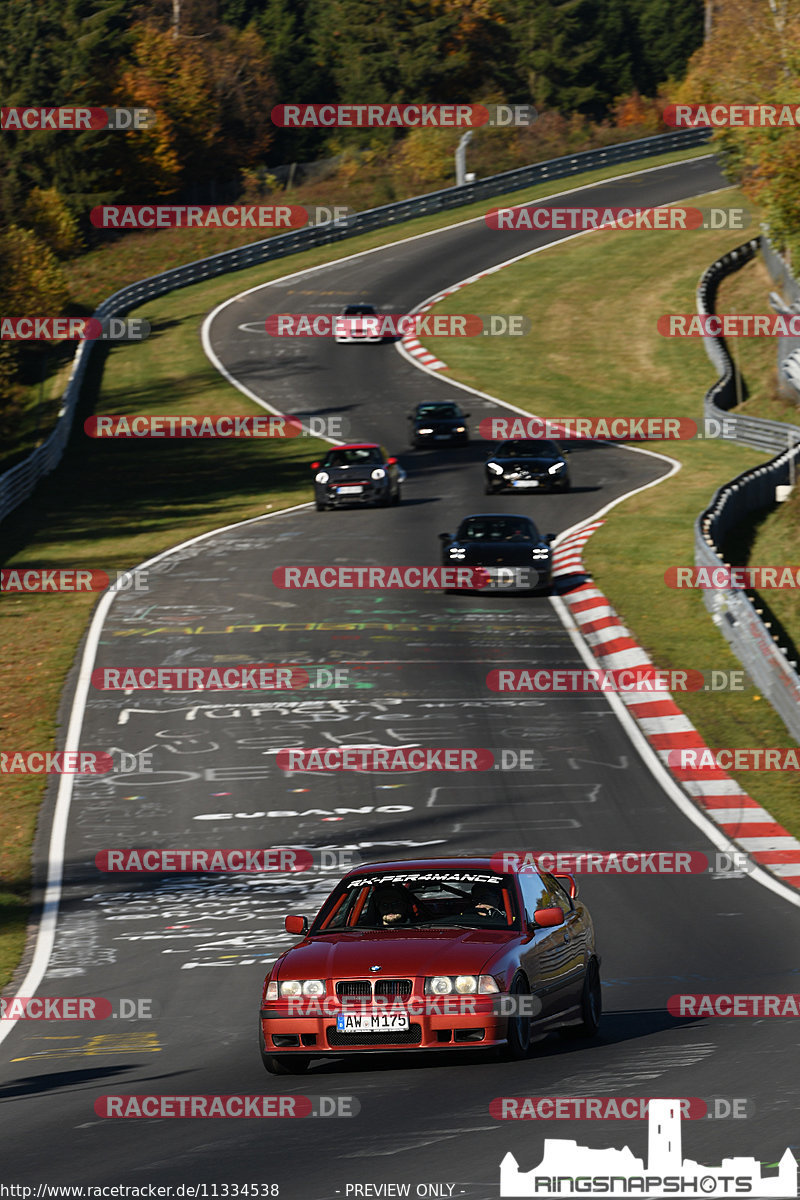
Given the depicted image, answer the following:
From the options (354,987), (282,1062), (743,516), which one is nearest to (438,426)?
(743,516)

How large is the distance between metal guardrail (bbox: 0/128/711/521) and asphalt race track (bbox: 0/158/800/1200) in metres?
32.7

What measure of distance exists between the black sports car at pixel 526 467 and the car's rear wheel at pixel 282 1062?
32.5m

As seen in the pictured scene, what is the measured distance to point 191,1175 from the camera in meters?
8.16

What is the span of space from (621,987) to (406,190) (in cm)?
7951

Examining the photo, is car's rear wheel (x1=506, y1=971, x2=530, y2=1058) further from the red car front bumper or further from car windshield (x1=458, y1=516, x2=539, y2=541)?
car windshield (x1=458, y1=516, x2=539, y2=541)

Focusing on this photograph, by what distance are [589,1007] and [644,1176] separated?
401 cm

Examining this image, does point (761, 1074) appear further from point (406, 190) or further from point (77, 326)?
point (406, 190)

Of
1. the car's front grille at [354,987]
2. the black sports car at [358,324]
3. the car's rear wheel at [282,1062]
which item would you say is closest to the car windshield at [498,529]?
the car's rear wheel at [282,1062]

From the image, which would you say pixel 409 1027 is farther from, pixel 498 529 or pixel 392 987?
pixel 498 529


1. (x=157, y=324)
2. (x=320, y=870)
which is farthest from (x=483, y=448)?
(x=320, y=870)

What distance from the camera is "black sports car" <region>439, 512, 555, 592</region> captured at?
107ft

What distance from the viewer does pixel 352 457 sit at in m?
42.6

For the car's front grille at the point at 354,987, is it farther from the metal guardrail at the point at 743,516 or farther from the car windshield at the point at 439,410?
the car windshield at the point at 439,410

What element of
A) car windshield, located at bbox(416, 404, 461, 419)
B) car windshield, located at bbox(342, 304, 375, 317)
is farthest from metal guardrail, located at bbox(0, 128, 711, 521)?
car windshield, located at bbox(416, 404, 461, 419)
